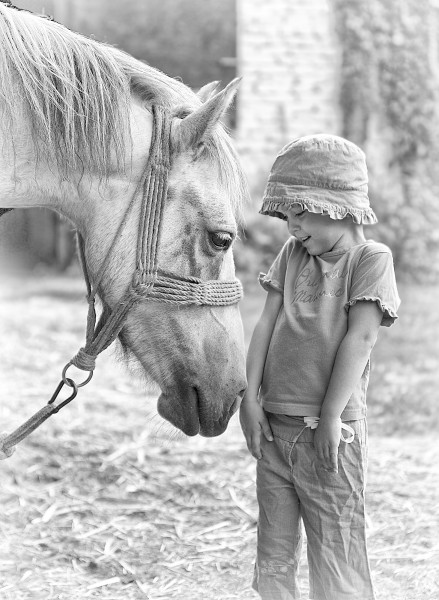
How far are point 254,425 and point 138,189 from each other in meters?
0.66

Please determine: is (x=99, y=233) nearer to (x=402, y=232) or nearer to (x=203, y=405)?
(x=203, y=405)

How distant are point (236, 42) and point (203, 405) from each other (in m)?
8.02

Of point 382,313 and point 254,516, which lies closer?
point 382,313

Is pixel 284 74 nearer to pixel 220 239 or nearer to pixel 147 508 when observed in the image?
pixel 147 508

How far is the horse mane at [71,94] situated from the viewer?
6.03 feet

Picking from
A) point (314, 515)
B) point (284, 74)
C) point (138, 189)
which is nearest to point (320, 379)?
point (314, 515)

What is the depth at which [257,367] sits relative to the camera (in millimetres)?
2100

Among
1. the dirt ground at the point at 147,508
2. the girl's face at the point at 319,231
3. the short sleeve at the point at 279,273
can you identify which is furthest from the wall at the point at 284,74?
the girl's face at the point at 319,231

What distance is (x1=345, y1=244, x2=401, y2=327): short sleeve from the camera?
6.22ft

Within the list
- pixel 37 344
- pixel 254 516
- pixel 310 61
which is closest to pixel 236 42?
pixel 310 61

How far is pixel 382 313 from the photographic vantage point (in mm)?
1914

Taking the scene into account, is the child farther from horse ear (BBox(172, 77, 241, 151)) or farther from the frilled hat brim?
horse ear (BBox(172, 77, 241, 151))

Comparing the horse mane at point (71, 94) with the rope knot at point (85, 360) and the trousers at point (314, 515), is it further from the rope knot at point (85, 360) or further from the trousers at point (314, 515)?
the trousers at point (314, 515)

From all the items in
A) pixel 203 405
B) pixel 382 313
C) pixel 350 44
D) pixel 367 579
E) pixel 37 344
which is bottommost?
pixel 37 344
